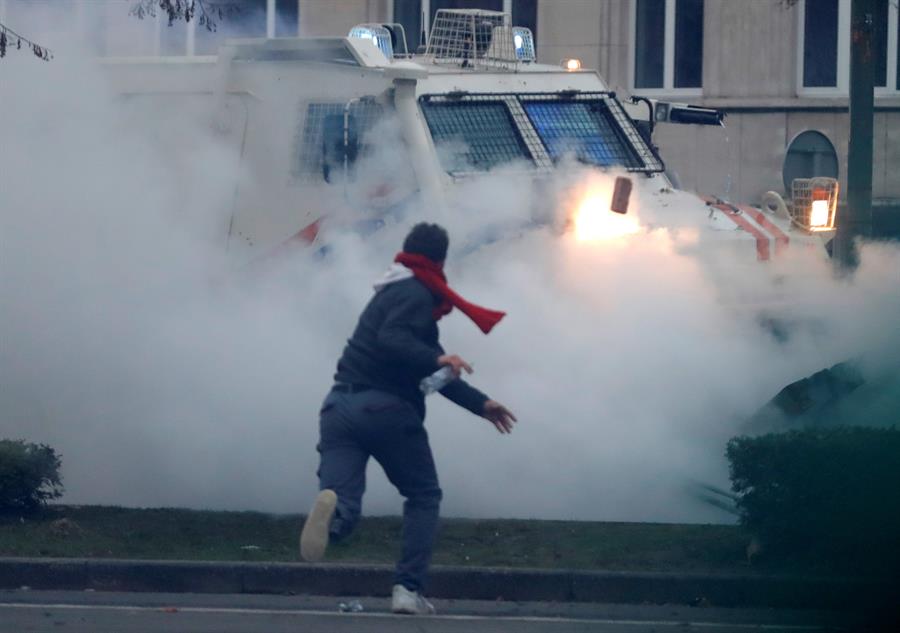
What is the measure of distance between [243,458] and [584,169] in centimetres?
299

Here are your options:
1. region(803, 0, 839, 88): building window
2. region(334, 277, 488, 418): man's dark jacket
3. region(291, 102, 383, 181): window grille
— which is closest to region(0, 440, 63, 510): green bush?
region(291, 102, 383, 181): window grille

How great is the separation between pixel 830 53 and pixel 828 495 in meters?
12.6

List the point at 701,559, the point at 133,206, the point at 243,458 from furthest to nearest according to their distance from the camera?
the point at 133,206, the point at 243,458, the point at 701,559

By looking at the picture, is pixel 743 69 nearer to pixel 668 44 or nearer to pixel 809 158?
pixel 668 44

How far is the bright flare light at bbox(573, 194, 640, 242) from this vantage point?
983cm

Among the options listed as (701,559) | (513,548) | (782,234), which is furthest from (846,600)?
(782,234)

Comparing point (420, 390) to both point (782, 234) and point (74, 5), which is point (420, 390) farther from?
point (74, 5)

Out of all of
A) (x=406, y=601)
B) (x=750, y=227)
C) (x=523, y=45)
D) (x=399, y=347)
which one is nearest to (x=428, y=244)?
(x=399, y=347)

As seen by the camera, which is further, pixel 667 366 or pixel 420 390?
pixel 667 366

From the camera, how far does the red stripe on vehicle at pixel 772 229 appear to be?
1045 cm

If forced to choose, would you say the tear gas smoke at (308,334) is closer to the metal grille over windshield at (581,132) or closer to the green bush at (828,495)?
the metal grille over windshield at (581,132)

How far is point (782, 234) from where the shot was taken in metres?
10.6

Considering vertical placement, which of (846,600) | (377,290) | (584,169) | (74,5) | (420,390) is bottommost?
(846,600)

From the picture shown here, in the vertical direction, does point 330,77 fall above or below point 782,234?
above
